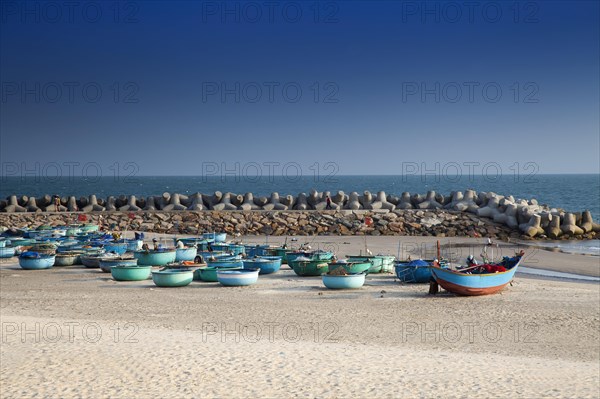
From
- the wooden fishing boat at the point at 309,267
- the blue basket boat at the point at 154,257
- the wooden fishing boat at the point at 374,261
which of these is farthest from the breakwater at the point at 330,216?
the wooden fishing boat at the point at 309,267

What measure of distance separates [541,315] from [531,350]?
3806 millimetres

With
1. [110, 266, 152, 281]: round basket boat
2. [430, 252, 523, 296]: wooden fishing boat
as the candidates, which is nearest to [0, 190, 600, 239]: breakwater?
[110, 266, 152, 281]: round basket boat

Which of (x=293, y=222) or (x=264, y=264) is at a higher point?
(x=293, y=222)

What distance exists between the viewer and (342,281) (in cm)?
2298

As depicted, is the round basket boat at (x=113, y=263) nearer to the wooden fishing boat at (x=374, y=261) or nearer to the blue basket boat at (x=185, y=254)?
the blue basket boat at (x=185, y=254)

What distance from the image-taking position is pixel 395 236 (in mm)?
44375

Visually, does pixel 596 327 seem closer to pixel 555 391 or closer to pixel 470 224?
pixel 555 391

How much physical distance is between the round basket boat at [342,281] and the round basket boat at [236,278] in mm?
2688

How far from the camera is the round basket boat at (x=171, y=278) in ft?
78.6

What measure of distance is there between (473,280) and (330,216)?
86.4 ft

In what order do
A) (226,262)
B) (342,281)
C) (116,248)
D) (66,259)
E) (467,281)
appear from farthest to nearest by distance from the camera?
(116,248), (66,259), (226,262), (342,281), (467,281)

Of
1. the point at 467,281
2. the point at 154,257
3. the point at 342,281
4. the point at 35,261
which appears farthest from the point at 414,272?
the point at 35,261

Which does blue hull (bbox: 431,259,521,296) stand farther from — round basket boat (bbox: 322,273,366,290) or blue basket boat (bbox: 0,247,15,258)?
blue basket boat (bbox: 0,247,15,258)

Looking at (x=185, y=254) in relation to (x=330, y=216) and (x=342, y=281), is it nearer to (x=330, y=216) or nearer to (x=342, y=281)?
(x=342, y=281)
